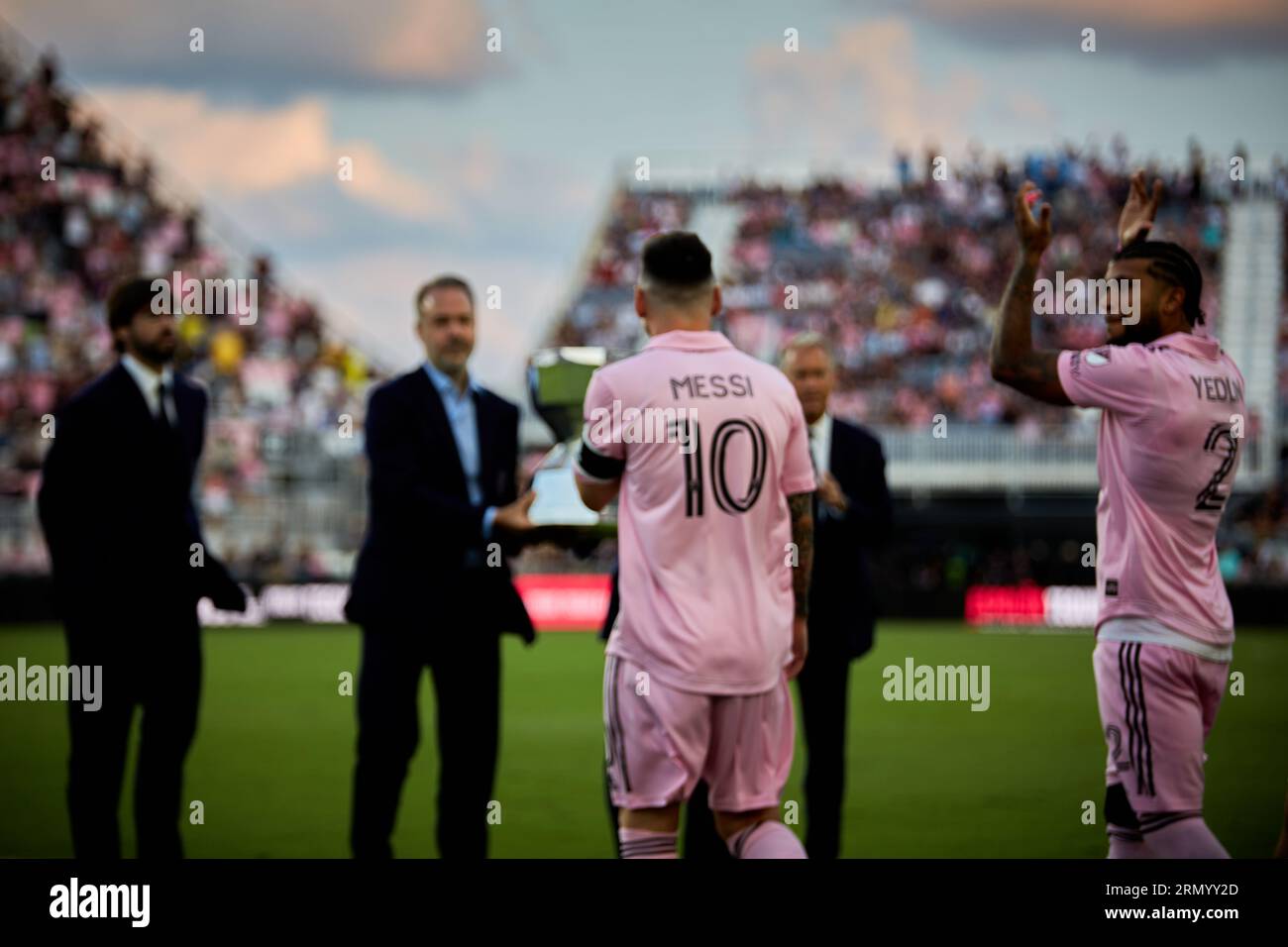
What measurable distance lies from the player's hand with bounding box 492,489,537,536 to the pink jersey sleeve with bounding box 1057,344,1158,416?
2104mm

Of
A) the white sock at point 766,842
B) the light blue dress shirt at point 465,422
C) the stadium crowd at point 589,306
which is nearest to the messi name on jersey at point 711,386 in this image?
the white sock at point 766,842

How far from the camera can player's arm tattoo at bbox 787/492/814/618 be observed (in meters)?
5.42

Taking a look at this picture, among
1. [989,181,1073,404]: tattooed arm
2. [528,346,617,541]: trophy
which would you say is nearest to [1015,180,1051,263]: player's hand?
[989,181,1073,404]: tattooed arm

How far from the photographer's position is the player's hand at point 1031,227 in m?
5.32

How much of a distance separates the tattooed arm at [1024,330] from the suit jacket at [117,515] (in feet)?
10.8

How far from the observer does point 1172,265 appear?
5.50 m

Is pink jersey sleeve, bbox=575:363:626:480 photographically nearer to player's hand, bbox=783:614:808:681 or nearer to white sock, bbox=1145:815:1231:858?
player's hand, bbox=783:614:808:681

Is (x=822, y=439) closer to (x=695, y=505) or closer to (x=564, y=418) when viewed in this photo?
(x=564, y=418)

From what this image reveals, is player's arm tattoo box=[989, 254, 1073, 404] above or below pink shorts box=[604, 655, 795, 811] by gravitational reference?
above

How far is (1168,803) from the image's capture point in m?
5.21

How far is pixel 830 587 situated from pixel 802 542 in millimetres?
1848

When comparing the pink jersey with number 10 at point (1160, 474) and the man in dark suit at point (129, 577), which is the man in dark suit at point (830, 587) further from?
the man in dark suit at point (129, 577)
